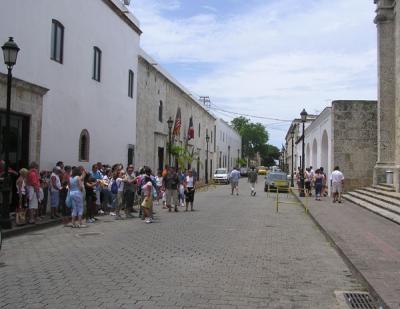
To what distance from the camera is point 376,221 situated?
557 inches

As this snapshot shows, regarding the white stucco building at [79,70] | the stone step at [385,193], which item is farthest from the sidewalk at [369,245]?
the white stucco building at [79,70]

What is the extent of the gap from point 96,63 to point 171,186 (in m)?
6.14

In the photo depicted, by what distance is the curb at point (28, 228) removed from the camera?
11.0 m

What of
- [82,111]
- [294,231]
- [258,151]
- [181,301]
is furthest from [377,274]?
[258,151]

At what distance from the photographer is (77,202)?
A: 12.5 m

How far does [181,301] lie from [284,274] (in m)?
2.29

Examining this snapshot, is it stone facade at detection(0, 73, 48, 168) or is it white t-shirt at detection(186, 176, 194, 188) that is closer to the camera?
stone facade at detection(0, 73, 48, 168)

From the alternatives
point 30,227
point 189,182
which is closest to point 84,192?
point 30,227

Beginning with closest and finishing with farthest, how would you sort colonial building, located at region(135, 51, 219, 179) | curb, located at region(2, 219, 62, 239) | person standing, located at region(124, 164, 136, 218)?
curb, located at region(2, 219, 62, 239), person standing, located at region(124, 164, 136, 218), colonial building, located at region(135, 51, 219, 179)

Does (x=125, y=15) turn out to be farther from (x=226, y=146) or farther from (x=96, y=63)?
(x=226, y=146)

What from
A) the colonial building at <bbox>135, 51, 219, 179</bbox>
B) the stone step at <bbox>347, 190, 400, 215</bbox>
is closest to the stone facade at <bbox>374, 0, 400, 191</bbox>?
the stone step at <bbox>347, 190, 400, 215</bbox>

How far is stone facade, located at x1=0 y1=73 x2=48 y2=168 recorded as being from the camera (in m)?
13.8

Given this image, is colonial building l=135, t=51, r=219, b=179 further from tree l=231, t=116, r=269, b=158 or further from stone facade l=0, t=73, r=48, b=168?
tree l=231, t=116, r=269, b=158

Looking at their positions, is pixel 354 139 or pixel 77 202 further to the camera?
pixel 354 139
